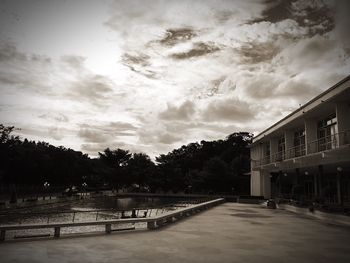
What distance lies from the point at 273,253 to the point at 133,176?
→ 67.2m

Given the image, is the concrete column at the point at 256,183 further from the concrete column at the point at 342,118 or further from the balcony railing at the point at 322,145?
the concrete column at the point at 342,118

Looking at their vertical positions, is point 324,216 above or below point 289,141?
below

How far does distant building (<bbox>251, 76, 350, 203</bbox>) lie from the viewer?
21000 mm

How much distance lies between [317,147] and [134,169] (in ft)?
178

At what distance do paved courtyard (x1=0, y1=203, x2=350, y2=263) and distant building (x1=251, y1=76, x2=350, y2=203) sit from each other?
9.01 m

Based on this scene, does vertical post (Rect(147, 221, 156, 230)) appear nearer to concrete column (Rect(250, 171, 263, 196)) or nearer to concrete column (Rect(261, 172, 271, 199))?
concrete column (Rect(261, 172, 271, 199))

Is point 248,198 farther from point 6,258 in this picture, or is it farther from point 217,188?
point 6,258

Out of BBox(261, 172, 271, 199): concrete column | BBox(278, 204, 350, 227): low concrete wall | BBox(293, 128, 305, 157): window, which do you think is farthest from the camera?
BBox(261, 172, 271, 199): concrete column

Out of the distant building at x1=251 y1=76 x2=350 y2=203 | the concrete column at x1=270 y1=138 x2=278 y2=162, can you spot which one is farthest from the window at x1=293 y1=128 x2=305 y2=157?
the concrete column at x1=270 y1=138 x2=278 y2=162

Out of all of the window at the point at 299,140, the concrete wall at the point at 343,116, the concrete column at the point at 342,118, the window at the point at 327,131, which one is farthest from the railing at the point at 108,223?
the window at the point at 299,140

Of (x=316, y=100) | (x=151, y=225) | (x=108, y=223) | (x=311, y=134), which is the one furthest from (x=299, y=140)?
(x=108, y=223)

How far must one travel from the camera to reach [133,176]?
2940 inches

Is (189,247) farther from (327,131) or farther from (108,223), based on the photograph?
(327,131)

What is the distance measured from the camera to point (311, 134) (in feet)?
87.0
